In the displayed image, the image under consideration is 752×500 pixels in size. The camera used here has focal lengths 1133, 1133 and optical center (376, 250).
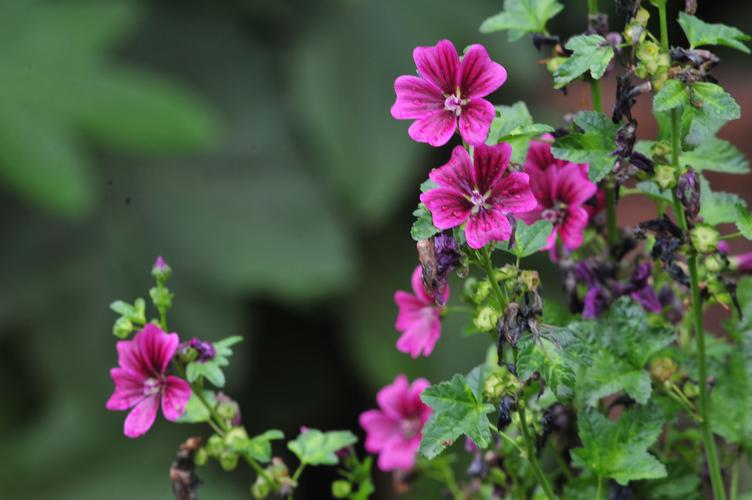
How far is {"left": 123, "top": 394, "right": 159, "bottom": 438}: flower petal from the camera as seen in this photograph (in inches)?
19.8

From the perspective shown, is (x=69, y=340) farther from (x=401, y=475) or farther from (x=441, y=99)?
(x=441, y=99)

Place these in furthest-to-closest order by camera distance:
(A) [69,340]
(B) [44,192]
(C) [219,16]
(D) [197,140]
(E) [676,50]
Answer: (C) [219,16] < (A) [69,340] < (D) [197,140] < (B) [44,192] < (E) [676,50]

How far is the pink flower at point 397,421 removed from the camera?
0.63 meters

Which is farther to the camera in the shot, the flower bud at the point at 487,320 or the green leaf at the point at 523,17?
the green leaf at the point at 523,17

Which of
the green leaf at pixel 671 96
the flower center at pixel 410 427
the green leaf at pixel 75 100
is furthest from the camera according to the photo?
the green leaf at pixel 75 100

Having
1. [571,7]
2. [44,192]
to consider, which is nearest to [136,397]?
[44,192]

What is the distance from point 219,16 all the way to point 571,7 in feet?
2.21

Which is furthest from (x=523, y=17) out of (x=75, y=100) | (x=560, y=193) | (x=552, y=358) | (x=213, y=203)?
(x=213, y=203)

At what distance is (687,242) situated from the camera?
466 millimetres

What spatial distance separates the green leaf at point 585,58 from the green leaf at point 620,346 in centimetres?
12

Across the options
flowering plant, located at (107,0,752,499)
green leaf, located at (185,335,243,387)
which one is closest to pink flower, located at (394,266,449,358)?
flowering plant, located at (107,0,752,499)

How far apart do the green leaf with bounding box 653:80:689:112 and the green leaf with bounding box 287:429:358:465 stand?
225 mm

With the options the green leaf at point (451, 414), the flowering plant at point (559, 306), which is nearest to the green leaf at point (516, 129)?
the flowering plant at point (559, 306)

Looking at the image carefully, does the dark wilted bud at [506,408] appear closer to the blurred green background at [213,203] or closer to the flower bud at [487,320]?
the flower bud at [487,320]
